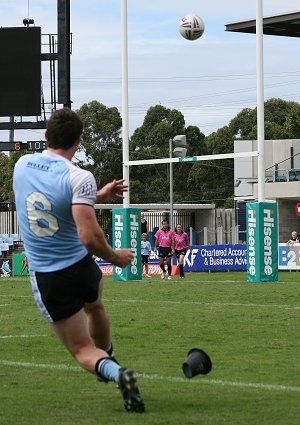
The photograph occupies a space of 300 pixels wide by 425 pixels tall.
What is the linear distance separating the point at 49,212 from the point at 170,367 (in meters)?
3.21

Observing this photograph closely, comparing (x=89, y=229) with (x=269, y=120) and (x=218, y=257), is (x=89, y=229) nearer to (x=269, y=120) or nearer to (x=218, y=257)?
(x=218, y=257)

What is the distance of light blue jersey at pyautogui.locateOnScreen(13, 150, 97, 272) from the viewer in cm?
744

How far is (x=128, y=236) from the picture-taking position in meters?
31.5

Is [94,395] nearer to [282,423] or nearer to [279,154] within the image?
[282,423]

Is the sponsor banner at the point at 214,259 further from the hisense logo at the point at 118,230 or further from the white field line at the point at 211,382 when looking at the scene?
the white field line at the point at 211,382

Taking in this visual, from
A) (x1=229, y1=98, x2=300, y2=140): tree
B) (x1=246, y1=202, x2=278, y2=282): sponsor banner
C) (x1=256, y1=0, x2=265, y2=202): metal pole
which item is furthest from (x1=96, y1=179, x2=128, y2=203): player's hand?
(x1=229, y1=98, x2=300, y2=140): tree

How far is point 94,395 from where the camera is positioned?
856cm

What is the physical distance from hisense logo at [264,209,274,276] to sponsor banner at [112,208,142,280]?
4223 mm

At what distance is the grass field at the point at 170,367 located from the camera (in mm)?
Answer: 7648

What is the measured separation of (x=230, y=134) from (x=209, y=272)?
4316cm

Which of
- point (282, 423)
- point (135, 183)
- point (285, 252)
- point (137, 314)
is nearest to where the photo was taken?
point (282, 423)

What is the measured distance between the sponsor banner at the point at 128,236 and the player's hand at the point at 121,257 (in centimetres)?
2353

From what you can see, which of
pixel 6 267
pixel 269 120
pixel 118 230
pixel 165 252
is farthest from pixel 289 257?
pixel 269 120

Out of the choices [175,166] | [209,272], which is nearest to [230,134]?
[175,166]
